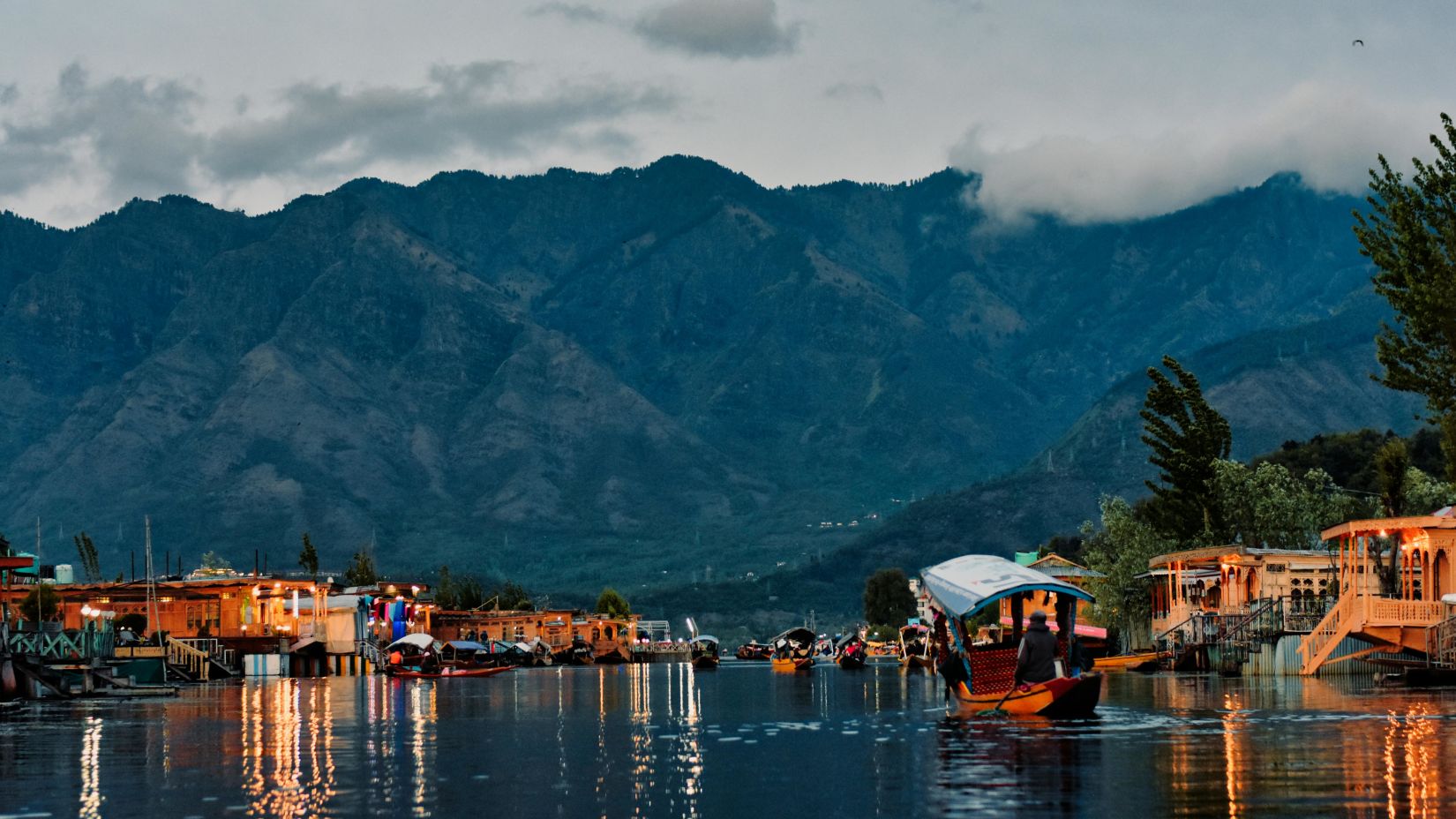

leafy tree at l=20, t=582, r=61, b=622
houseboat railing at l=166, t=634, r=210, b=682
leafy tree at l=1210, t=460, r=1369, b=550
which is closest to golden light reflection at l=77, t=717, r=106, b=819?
houseboat railing at l=166, t=634, r=210, b=682

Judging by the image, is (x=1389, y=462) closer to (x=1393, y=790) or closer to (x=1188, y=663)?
(x=1188, y=663)

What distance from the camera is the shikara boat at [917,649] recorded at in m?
126

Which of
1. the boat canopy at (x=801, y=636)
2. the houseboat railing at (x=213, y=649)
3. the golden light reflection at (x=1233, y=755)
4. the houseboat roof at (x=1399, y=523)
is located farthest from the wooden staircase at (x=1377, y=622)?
the boat canopy at (x=801, y=636)

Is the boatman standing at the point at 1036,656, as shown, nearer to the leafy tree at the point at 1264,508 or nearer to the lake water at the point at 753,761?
the lake water at the point at 753,761

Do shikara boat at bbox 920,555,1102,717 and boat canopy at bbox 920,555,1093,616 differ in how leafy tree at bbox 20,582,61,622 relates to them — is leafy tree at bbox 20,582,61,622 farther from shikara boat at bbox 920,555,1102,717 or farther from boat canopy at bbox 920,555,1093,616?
boat canopy at bbox 920,555,1093,616

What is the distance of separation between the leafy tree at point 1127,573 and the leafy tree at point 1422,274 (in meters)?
47.5

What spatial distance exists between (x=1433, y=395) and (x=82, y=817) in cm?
5499

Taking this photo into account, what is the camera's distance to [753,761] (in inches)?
1459

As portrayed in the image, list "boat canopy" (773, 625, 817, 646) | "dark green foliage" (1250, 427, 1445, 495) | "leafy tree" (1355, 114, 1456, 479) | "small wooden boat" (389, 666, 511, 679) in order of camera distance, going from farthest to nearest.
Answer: "boat canopy" (773, 625, 817, 646)
"dark green foliage" (1250, 427, 1445, 495)
"small wooden boat" (389, 666, 511, 679)
"leafy tree" (1355, 114, 1456, 479)

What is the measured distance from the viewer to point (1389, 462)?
276ft

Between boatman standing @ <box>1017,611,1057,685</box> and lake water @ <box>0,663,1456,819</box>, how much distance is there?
1165mm

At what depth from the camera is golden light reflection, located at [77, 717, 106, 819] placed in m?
28.4

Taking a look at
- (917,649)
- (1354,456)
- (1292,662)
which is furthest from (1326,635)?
(1354,456)

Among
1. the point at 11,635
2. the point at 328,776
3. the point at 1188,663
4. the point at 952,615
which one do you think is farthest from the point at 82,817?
the point at 1188,663
